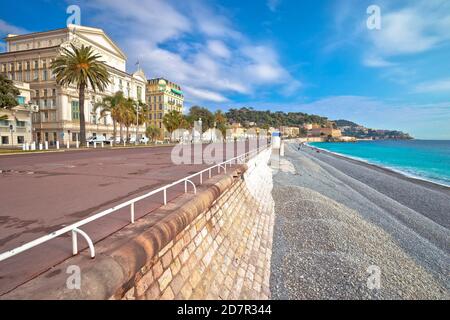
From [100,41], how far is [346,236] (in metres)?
64.0

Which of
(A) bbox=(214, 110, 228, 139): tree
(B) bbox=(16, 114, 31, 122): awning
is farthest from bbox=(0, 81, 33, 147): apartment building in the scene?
(A) bbox=(214, 110, 228, 139): tree

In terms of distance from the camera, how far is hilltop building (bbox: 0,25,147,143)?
45047 millimetres

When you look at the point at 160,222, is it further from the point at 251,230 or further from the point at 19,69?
the point at 19,69

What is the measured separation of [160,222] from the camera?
4.11 meters

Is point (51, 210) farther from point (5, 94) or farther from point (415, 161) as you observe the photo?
Answer: point (415, 161)

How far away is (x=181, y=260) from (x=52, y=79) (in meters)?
55.6

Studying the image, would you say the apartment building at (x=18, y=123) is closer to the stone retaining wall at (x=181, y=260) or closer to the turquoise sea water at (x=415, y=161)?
the stone retaining wall at (x=181, y=260)

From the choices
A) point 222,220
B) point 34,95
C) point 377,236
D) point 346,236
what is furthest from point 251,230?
point 34,95

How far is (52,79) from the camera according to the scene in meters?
45.7

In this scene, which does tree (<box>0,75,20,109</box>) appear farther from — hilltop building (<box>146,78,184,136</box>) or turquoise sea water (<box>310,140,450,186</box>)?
hilltop building (<box>146,78,184,136</box>)

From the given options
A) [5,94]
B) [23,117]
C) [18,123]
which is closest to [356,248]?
[5,94]

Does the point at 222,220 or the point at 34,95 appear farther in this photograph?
the point at 34,95

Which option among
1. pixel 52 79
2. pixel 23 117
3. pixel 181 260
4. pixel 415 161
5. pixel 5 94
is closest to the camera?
pixel 181 260

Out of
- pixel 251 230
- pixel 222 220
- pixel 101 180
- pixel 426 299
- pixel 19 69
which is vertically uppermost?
pixel 19 69
